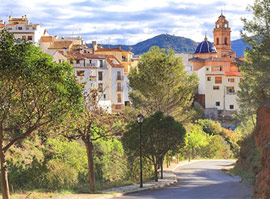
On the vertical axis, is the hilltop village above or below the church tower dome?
A: below

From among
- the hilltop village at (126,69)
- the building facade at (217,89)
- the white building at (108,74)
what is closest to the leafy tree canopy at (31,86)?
the white building at (108,74)

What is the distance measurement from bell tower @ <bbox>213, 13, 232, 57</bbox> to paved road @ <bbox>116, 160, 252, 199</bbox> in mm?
76455

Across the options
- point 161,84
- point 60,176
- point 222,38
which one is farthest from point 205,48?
point 60,176

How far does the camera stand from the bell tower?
413 feet

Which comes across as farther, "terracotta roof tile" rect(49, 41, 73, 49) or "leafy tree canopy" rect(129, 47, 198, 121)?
"terracotta roof tile" rect(49, 41, 73, 49)

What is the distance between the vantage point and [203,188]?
31875mm

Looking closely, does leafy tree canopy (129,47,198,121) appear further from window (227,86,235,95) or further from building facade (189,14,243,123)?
window (227,86,235,95)

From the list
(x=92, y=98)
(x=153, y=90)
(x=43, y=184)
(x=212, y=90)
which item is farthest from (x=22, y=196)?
(x=212, y=90)

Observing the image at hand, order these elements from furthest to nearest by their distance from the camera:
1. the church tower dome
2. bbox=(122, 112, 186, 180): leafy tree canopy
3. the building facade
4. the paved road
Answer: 1. the church tower dome
2. the building facade
3. bbox=(122, 112, 186, 180): leafy tree canopy
4. the paved road

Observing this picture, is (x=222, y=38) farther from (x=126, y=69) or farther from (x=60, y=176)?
(x=60, y=176)

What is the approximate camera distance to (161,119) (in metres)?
36.3

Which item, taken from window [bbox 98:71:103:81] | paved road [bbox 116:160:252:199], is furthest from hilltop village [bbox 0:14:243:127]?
paved road [bbox 116:160:252:199]

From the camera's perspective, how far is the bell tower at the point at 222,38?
12600 cm

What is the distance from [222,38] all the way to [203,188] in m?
97.7
